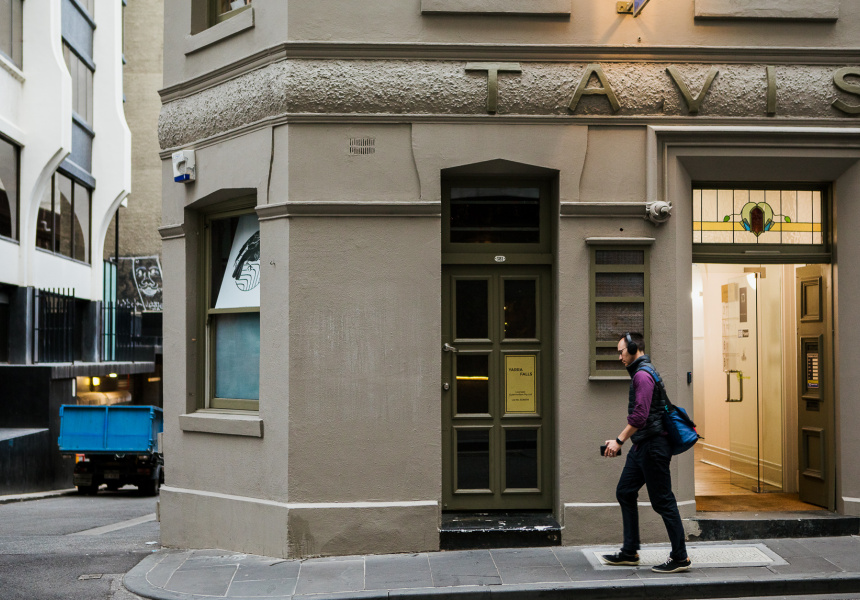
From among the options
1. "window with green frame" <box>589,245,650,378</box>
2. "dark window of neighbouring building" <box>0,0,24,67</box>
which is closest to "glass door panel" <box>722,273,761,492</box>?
"window with green frame" <box>589,245,650,378</box>

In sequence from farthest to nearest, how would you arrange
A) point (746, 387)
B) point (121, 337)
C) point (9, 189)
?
point (121, 337), point (9, 189), point (746, 387)

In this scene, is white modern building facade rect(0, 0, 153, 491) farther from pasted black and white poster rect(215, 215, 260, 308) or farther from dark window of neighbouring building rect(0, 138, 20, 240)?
pasted black and white poster rect(215, 215, 260, 308)

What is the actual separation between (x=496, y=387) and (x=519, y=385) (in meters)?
0.23

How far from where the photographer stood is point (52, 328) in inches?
926

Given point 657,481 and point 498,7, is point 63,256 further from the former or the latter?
point 657,481

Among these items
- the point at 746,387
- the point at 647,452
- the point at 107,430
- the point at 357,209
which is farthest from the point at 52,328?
the point at 647,452

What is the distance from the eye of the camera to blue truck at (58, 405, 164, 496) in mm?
18609

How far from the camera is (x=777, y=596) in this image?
6910 millimetres

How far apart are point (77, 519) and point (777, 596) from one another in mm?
10967

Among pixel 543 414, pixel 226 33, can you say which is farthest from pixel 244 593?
pixel 226 33

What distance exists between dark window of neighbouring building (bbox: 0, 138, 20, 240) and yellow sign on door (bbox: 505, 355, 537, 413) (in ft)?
57.5

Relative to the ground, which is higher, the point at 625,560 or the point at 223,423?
the point at 223,423

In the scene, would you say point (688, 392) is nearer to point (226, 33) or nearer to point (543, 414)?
point (543, 414)

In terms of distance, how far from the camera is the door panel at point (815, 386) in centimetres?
884
